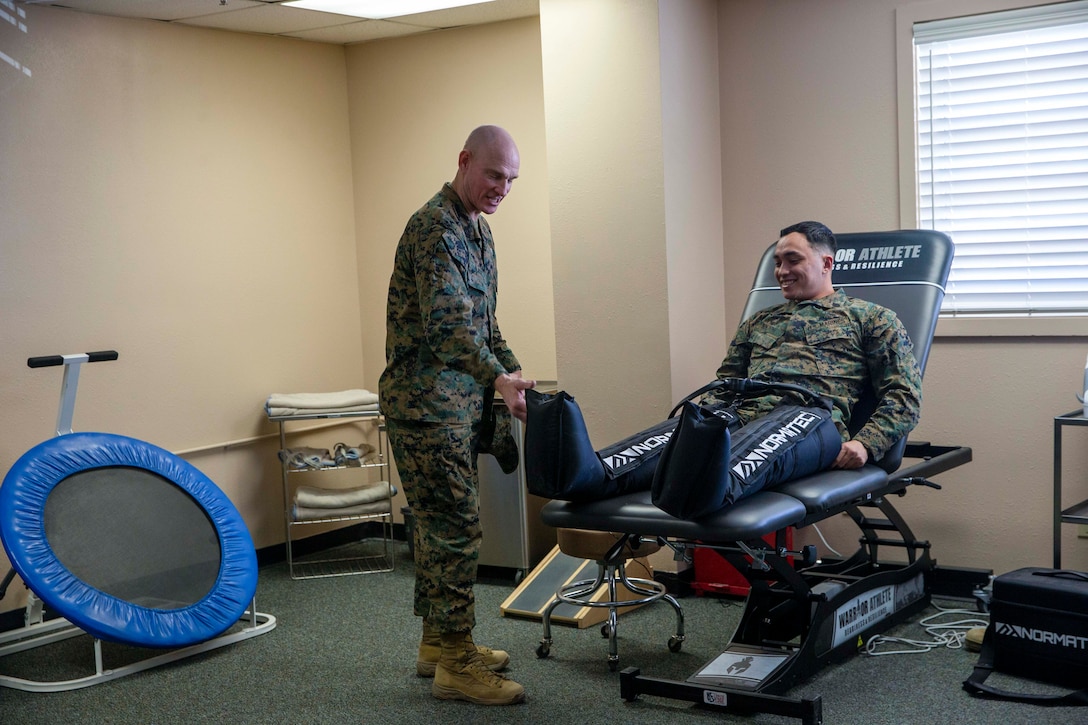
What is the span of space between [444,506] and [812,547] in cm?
98

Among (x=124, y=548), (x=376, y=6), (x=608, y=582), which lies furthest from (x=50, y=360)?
(x=608, y=582)

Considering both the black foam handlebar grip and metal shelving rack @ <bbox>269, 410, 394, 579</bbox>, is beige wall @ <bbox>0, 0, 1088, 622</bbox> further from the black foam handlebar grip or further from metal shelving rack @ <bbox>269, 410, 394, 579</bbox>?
the black foam handlebar grip

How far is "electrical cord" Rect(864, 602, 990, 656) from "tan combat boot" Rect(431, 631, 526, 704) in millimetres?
1117

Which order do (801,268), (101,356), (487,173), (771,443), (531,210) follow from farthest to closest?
(531,210) < (101,356) < (801,268) < (487,173) < (771,443)

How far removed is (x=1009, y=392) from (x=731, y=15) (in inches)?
70.2

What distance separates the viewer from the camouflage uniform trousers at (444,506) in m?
2.86

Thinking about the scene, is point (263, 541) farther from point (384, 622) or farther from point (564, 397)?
point (564, 397)

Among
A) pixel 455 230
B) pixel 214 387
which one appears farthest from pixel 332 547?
pixel 455 230

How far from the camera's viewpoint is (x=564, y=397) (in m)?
2.45

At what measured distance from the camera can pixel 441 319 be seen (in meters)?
2.73

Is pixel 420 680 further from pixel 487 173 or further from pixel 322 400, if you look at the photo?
pixel 322 400

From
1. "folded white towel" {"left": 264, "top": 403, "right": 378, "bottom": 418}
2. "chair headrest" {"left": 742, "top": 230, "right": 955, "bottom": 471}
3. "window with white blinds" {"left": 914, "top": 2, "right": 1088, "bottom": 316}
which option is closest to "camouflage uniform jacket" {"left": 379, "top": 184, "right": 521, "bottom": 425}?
"chair headrest" {"left": 742, "top": 230, "right": 955, "bottom": 471}

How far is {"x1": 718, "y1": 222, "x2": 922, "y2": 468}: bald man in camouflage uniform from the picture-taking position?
305 centimetres

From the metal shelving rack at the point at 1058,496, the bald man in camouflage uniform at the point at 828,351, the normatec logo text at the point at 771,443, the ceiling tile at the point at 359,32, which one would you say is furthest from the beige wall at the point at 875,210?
the ceiling tile at the point at 359,32
